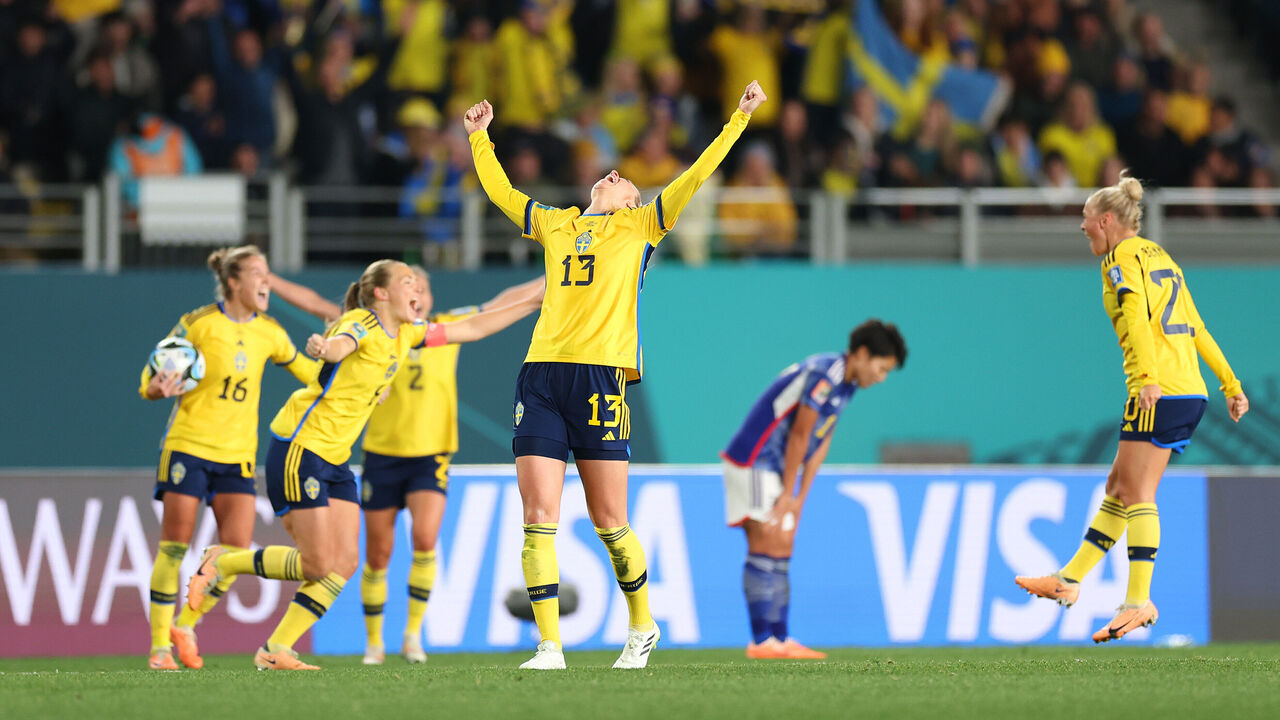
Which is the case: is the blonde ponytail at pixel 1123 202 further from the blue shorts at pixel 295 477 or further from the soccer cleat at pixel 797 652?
the blue shorts at pixel 295 477

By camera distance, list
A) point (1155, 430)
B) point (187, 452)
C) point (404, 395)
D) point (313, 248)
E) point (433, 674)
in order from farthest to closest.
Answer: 1. point (313, 248)
2. point (404, 395)
3. point (187, 452)
4. point (1155, 430)
5. point (433, 674)

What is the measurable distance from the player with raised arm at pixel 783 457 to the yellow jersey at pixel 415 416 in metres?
1.78

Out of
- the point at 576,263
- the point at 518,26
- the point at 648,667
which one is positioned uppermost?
the point at 518,26

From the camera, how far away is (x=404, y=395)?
30.7 feet

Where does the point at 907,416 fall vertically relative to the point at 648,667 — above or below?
above

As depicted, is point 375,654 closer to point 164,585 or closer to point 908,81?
point 164,585

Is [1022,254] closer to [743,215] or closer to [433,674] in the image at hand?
[743,215]

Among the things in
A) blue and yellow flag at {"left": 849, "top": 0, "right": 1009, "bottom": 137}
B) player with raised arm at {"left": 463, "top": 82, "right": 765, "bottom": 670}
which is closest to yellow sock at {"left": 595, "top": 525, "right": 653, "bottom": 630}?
player with raised arm at {"left": 463, "top": 82, "right": 765, "bottom": 670}

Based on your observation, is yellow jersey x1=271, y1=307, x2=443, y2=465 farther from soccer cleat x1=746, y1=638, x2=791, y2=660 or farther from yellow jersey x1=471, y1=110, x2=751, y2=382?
soccer cleat x1=746, y1=638, x2=791, y2=660

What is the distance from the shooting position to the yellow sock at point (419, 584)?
30.9 feet

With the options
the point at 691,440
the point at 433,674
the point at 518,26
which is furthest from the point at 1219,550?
the point at 518,26

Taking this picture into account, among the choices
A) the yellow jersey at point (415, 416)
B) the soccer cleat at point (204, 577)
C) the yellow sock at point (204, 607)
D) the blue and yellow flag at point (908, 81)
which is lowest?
the yellow sock at point (204, 607)

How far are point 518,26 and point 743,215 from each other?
2.77m

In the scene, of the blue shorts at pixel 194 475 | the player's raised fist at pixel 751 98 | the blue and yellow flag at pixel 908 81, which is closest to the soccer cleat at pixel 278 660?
the blue shorts at pixel 194 475
